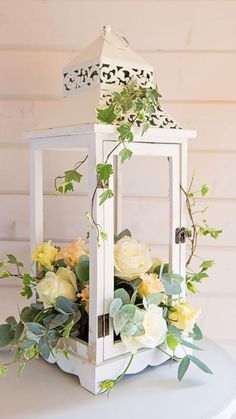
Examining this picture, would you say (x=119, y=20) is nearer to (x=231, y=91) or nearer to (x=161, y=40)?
(x=161, y=40)

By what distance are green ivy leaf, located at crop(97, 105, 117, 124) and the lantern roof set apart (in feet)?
0.12

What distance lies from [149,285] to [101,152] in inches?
10.7

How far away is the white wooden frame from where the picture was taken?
73cm

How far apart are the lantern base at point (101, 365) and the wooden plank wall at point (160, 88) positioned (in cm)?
38

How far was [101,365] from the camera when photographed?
748 mm

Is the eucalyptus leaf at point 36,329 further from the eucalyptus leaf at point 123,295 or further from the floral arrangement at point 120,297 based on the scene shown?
the eucalyptus leaf at point 123,295

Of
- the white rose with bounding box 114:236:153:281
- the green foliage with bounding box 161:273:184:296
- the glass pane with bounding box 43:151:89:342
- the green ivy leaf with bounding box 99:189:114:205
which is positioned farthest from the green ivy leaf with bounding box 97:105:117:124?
the glass pane with bounding box 43:151:89:342

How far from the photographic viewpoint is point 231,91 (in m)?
1.14

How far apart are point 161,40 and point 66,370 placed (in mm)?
872

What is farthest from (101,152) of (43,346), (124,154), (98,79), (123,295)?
(43,346)

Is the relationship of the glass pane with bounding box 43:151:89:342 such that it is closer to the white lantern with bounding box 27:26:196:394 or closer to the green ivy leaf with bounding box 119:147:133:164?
the white lantern with bounding box 27:26:196:394

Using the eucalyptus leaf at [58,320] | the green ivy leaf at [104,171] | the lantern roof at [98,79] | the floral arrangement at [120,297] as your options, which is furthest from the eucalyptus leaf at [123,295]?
the lantern roof at [98,79]

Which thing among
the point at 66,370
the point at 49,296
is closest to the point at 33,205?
the point at 49,296

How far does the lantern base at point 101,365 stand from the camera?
2.44 feet
